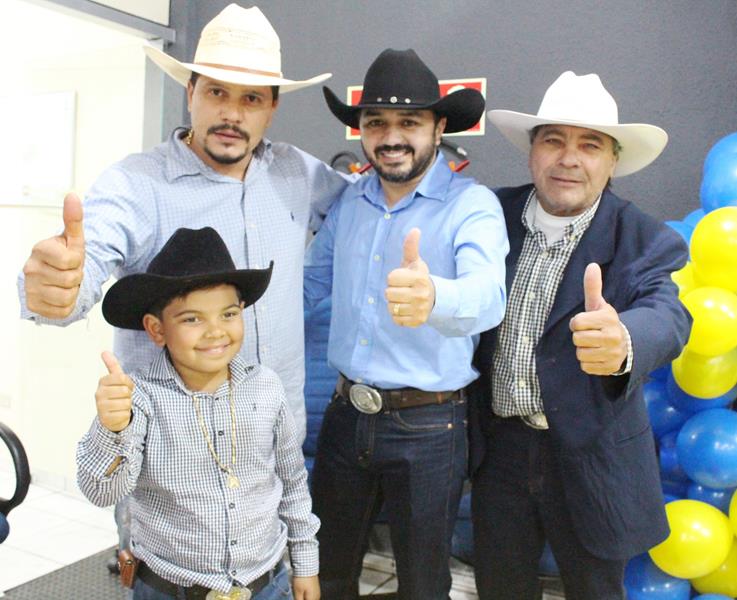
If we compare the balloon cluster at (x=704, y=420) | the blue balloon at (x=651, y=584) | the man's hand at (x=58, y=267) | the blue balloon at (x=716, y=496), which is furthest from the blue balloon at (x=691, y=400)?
the man's hand at (x=58, y=267)

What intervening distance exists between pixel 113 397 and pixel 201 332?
0.89 feet

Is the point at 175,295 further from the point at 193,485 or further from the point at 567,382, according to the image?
the point at 567,382

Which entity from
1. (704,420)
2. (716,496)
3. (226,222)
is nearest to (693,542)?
(716,496)

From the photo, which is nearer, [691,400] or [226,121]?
[226,121]

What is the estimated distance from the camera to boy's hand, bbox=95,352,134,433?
1.38 meters

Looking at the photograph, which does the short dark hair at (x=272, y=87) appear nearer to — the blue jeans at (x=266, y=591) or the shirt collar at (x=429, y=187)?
the shirt collar at (x=429, y=187)

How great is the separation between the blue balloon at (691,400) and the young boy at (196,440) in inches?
52.3

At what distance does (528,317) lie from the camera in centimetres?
196

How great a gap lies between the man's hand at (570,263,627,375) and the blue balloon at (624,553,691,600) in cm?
107

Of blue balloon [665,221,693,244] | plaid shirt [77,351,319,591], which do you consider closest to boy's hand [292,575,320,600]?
plaid shirt [77,351,319,591]

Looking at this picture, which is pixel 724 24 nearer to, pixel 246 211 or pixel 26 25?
pixel 246 211

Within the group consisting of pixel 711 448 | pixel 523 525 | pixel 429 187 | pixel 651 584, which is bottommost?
pixel 651 584

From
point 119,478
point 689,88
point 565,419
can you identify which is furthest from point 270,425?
point 689,88

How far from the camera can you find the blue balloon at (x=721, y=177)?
216 centimetres
